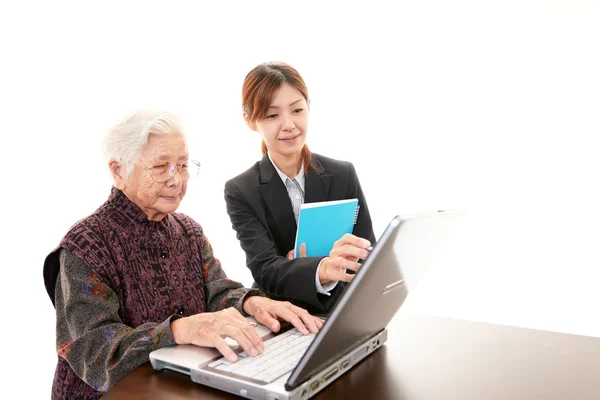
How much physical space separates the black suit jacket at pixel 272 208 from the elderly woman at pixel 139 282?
0.78ft

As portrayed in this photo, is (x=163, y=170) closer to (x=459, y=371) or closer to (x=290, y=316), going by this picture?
(x=290, y=316)

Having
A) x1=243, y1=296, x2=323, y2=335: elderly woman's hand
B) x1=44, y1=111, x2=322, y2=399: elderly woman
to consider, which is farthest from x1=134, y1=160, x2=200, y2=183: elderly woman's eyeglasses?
x1=243, y1=296, x2=323, y2=335: elderly woman's hand

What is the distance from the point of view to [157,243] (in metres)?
1.40

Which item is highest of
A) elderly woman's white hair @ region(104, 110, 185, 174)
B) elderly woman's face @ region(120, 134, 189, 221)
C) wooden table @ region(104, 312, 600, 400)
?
elderly woman's white hair @ region(104, 110, 185, 174)

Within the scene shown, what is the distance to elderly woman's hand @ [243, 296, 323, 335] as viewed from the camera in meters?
1.19

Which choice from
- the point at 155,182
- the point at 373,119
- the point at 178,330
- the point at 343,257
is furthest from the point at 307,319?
the point at 373,119

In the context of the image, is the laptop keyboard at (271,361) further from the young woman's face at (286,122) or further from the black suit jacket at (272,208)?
the young woman's face at (286,122)

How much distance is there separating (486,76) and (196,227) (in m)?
2.24

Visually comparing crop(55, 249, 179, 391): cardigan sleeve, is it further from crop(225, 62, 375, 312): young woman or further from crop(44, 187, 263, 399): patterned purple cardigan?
crop(225, 62, 375, 312): young woman

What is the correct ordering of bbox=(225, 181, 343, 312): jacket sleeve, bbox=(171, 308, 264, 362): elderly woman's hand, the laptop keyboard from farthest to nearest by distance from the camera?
bbox=(225, 181, 343, 312): jacket sleeve, bbox=(171, 308, 264, 362): elderly woman's hand, the laptop keyboard

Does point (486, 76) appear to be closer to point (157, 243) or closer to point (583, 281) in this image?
point (583, 281)

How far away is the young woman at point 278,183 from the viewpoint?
5.69 feet

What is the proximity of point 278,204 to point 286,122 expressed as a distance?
314 millimetres

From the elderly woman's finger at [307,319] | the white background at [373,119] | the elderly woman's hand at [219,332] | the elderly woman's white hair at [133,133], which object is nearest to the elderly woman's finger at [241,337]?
the elderly woman's hand at [219,332]
